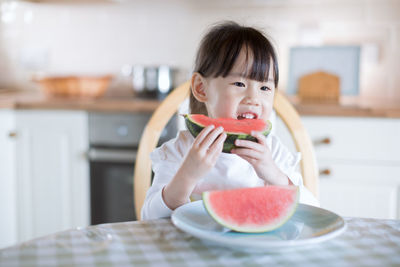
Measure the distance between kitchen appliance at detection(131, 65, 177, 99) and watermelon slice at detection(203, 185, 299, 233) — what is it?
156 centimetres

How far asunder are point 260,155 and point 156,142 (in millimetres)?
428

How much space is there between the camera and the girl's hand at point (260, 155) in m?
0.82

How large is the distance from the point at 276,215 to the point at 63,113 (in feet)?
5.38

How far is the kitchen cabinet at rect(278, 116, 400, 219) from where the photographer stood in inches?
73.0

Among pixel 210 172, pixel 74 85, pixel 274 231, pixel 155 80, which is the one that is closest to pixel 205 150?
pixel 274 231

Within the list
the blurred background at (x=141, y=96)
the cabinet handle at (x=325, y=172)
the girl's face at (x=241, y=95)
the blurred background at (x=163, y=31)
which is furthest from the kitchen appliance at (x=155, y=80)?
the girl's face at (x=241, y=95)

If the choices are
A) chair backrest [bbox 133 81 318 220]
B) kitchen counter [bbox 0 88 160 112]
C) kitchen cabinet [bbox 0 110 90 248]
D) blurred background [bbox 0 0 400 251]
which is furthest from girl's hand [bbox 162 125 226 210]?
kitchen cabinet [bbox 0 110 90 248]

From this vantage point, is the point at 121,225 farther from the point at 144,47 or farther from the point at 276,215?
the point at 144,47

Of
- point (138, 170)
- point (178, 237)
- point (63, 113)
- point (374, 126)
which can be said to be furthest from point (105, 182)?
point (178, 237)

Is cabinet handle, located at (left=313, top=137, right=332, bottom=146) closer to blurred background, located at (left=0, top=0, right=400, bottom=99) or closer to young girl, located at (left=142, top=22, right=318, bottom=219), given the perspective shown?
blurred background, located at (left=0, top=0, right=400, bottom=99)

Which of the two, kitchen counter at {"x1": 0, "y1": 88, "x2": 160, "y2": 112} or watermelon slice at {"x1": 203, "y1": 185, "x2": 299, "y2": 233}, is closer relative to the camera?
watermelon slice at {"x1": 203, "y1": 185, "x2": 299, "y2": 233}

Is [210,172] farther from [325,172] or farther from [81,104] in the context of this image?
[81,104]

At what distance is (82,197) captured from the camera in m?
2.20

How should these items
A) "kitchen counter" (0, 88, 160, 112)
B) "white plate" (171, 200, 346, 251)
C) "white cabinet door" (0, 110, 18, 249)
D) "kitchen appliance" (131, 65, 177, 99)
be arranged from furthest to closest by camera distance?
"kitchen appliance" (131, 65, 177, 99), "white cabinet door" (0, 110, 18, 249), "kitchen counter" (0, 88, 160, 112), "white plate" (171, 200, 346, 251)
